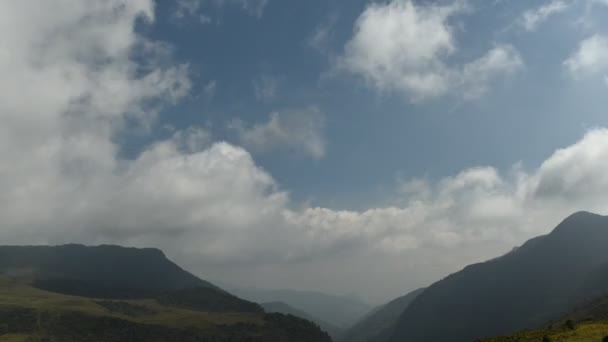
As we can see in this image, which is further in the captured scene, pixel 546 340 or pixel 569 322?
pixel 569 322

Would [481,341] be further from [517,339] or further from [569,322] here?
[569,322]

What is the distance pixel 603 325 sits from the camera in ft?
173

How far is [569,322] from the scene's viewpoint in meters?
54.7

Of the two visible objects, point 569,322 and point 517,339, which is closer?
point 517,339

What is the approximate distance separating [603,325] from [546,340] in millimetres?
11631

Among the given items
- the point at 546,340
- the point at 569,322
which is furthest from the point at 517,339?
the point at 569,322

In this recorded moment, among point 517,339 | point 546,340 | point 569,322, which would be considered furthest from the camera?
point 569,322

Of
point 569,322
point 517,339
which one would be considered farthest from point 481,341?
point 569,322

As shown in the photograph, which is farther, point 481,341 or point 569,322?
point 569,322

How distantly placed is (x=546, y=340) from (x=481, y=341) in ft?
21.3

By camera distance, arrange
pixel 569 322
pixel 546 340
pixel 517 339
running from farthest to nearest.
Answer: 1. pixel 569 322
2. pixel 517 339
3. pixel 546 340

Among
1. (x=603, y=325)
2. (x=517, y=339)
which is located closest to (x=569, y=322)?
(x=603, y=325)

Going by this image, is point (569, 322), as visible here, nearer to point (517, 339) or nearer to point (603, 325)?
point (603, 325)

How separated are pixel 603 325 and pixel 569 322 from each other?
349cm
